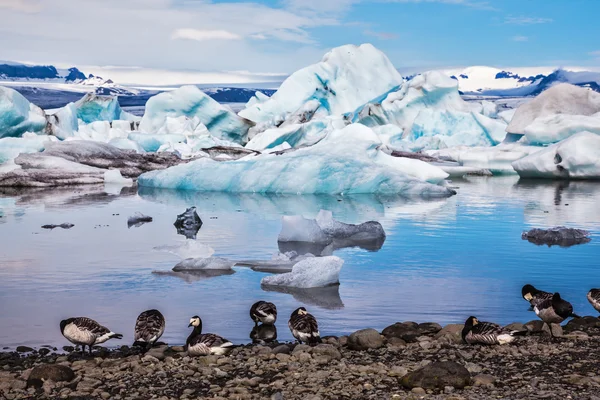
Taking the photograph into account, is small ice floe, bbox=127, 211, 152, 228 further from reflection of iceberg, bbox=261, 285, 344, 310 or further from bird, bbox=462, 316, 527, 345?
bird, bbox=462, 316, 527, 345

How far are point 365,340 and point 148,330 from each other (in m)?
1.51

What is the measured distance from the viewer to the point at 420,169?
69.2 feet

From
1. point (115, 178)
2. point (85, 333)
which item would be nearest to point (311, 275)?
point (85, 333)

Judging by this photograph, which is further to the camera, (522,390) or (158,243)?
(158,243)

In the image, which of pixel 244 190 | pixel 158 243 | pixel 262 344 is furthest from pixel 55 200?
pixel 262 344

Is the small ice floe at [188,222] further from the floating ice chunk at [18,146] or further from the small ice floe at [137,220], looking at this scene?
the floating ice chunk at [18,146]

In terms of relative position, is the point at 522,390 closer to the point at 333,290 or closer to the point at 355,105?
the point at 333,290

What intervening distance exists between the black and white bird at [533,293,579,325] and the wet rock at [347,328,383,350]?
5.04 feet

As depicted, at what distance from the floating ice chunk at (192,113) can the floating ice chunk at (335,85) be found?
1.33m

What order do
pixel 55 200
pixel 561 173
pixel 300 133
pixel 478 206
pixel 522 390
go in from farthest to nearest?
pixel 300 133 < pixel 561 173 < pixel 55 200 < pixel 478 206 < pixel 522 390

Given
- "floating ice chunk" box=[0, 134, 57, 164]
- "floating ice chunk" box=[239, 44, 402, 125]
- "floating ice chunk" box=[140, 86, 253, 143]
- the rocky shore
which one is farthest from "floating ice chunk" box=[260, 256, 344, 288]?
"floating ice chunk" box=[239, 44, 402, 125]

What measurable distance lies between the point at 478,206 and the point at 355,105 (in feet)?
68.2

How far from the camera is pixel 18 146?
82.0ft

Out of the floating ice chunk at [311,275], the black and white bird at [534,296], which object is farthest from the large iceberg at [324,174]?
the black and white bird at [534,296]
